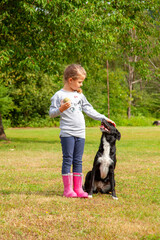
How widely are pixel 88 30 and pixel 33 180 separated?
7.53 meters

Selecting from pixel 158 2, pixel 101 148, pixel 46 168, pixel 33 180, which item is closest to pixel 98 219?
pixel 101 148

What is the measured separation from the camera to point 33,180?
6016mm

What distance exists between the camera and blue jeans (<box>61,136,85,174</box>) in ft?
15.2

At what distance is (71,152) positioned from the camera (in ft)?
15.4

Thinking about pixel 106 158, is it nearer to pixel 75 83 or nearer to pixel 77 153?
pixel 77 153

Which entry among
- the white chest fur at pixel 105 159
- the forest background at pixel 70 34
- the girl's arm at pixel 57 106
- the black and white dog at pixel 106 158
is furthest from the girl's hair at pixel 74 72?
the forest background at pixel 70 34

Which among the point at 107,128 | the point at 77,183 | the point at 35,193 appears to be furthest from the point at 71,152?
the point at 35,193

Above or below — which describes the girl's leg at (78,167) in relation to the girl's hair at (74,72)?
below

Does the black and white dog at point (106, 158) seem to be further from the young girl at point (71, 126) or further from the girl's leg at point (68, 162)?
the girl's leg at point (68, 162)

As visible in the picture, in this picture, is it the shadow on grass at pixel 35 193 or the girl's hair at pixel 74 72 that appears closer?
the girl's hair at pixel 74 72

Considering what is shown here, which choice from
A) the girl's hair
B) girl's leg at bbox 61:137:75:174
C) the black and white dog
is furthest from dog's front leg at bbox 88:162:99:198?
the girl's hair

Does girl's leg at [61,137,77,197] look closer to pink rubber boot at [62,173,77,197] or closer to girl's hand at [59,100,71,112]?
pink rubber boot at [62,173,77,197]

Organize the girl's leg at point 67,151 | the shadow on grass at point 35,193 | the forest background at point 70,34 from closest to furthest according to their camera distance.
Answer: the girl's leg at point 67,151 < the shadow on grass at point 35,193 < the forest background at point 70,34

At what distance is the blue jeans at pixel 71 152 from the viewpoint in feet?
15.2
